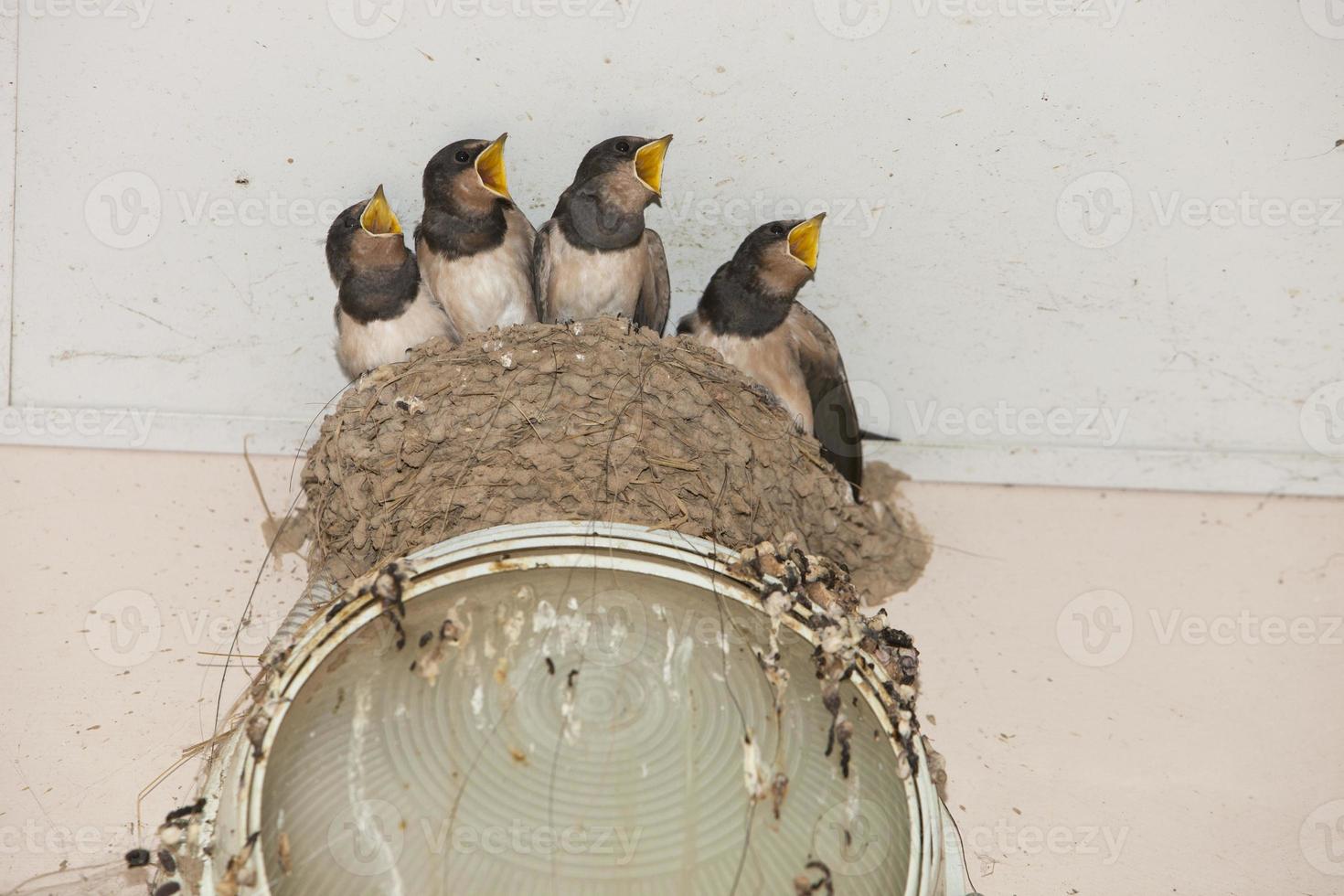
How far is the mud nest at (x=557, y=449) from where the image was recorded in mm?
2576

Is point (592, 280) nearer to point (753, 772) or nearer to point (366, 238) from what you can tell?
point (366, 238)

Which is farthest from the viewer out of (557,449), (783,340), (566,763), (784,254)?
(783,340)

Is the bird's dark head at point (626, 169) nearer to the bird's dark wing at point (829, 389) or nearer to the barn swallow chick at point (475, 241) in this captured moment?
the barn swallow chick at point (475, 241)

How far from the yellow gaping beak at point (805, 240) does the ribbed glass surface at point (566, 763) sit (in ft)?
4.17

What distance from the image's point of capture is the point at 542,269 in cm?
306

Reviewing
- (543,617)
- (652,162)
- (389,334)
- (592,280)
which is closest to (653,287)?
(592,280)

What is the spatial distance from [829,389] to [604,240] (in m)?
0.69

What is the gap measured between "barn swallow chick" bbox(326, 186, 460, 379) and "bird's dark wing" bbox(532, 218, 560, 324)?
0.24 m

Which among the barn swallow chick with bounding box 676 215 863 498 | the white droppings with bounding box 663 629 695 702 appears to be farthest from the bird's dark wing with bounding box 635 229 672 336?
the white droppings with bounding box 663 629 695 702

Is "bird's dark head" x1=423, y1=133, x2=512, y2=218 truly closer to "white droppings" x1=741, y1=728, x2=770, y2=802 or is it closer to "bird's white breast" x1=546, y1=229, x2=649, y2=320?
"bird's white breast" x1=546, y1=229, x2=649, y2=320

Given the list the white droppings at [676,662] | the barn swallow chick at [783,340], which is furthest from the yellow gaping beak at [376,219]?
the white droppings at [676,662]

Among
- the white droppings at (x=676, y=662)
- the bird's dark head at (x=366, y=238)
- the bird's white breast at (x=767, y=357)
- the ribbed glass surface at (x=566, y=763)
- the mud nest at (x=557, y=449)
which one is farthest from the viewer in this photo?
the bird's white breast at (x=767, y=357)

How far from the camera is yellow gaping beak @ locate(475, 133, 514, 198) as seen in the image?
2928 mm

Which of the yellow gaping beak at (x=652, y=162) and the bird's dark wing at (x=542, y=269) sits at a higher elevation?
the yellow gaping beak at (x=652, y=162)
